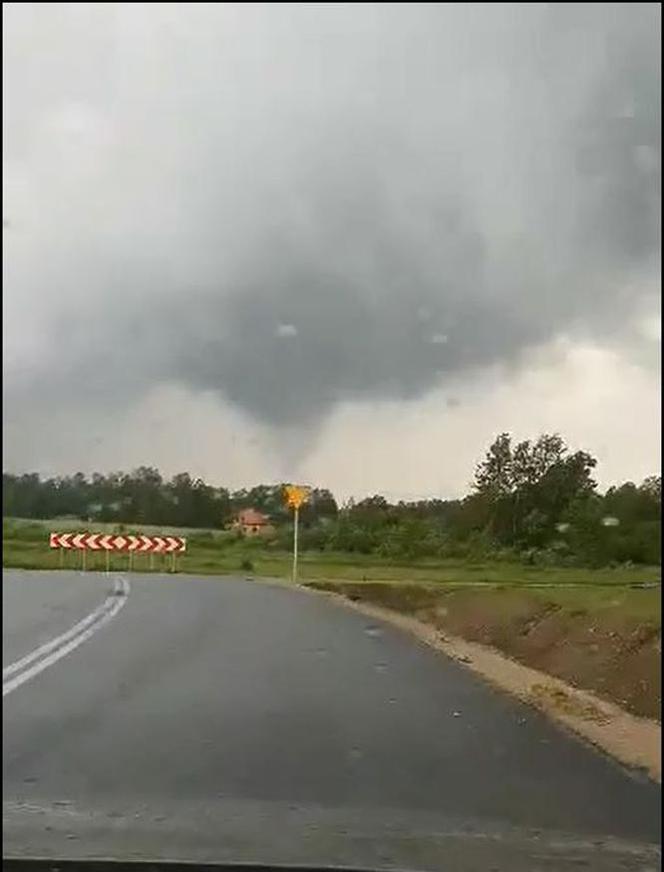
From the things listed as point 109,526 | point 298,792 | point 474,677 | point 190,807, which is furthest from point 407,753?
point 474,677

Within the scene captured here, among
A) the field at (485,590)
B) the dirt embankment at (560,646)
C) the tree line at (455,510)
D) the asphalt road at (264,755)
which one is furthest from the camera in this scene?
the dirt embankment at (560,646)

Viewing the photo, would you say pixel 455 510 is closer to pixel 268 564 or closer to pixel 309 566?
pixel 309 566

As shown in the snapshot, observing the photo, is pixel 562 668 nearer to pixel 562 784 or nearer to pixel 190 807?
pixel 562 784

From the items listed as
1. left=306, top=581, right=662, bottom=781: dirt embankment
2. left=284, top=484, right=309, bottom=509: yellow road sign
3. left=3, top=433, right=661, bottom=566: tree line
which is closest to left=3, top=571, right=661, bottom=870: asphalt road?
left=306, top=581, right=662, bottom=781: dirt embankment

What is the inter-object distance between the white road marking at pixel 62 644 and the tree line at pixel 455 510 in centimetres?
64

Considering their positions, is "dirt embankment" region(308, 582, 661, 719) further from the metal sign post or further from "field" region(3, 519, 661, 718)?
the metal sign post

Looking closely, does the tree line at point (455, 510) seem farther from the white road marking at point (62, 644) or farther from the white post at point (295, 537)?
the white road marking at point (62, 644)

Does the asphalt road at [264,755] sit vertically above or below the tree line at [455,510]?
below

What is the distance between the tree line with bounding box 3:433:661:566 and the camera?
219 inches

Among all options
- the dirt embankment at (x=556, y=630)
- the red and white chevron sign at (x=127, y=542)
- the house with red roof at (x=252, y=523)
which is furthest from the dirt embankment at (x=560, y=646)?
the red and white chevron sign at (x=127, y=542)

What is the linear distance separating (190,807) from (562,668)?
320cm

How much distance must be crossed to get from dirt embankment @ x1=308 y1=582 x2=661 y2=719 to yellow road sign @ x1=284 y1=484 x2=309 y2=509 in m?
0.75

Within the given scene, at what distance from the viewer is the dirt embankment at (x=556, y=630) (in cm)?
655

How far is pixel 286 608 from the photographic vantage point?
6.95 m
